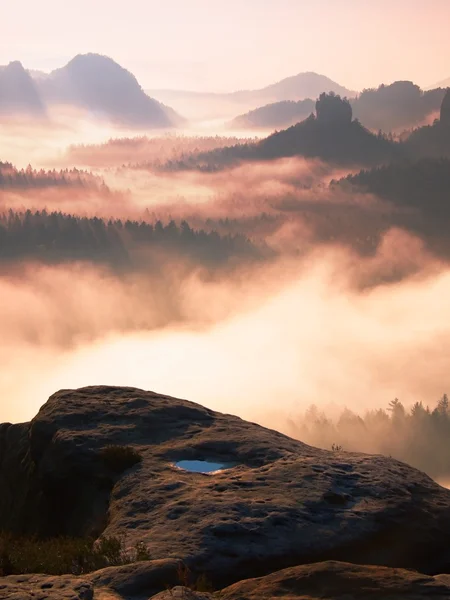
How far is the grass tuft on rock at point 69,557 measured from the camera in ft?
45.7

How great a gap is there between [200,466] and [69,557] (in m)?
6.26

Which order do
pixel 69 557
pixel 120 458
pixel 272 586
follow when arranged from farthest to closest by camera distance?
pixel 120 458, pixel 69 557, pixel 272 586

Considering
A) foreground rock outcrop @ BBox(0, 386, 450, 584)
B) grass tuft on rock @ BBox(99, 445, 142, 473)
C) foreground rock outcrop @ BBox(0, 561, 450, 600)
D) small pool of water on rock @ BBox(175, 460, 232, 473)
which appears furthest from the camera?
grass tuft on rock @ BBox(99, 445, 142, 473)

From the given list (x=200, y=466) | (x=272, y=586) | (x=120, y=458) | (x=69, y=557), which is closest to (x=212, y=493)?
(x=200, y=466)

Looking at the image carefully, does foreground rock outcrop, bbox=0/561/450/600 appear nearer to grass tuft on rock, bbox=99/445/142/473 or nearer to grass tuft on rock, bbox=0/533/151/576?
grass tuft on rock, bbox=0/533/151/576

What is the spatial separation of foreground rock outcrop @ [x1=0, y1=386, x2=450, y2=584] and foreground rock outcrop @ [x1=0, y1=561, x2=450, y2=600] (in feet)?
8.15

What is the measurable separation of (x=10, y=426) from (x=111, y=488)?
8.26m

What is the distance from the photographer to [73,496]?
20.6 m

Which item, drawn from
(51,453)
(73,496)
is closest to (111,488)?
(73,496)

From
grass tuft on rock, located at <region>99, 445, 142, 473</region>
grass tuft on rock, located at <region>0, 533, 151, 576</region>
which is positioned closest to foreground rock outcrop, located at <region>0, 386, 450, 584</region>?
grass tuft on rock, located at <region>99, 445, 142, 473</region>

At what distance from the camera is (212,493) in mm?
17609

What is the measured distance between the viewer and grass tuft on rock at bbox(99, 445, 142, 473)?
66.6 feet

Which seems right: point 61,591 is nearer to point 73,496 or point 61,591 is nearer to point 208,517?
point 208,517

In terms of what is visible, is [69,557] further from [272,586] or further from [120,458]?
[120,458]
